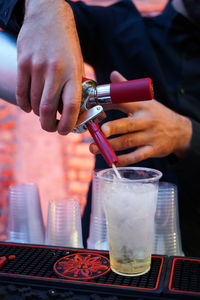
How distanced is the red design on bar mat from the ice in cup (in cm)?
3

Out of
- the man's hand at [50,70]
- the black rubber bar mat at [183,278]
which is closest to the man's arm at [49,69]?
the man's hand at [50,70]

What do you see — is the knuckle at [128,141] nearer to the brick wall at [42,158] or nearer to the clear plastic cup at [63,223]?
the clear plastic cup at [63,223]

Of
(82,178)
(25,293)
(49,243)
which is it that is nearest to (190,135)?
(49,243)

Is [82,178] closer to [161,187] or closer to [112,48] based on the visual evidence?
[112,48]

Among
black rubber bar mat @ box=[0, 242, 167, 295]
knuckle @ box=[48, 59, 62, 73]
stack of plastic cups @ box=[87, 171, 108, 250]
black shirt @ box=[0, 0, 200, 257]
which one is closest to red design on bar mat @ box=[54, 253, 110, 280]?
black rubber bar mat @ box=[0, 242, 167, 295]

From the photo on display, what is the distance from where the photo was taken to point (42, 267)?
0.64 metres

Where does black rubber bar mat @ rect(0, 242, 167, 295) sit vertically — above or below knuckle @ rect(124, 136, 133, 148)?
below

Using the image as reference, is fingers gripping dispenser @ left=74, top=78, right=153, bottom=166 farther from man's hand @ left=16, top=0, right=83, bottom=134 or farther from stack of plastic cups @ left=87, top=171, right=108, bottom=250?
stack of plastic cups @ left=87, top=171, right=108, bottom=250

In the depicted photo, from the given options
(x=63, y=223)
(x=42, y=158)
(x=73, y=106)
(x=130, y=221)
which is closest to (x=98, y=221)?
(x=63, y=223)

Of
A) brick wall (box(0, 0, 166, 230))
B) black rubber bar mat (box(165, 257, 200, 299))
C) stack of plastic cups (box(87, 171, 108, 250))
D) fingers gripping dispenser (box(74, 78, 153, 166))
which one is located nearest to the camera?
black rubber bar mat (box(165, 257, 200, 299))

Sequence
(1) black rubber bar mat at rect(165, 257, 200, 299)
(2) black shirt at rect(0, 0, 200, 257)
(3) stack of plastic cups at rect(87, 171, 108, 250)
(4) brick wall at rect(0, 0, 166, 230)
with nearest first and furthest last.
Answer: (1) black rubber bar mat at rect(165, 257, 200, 299)
(3) stack of plastic cups at rect(87, 171, 108, 250)
(2) black shirt at rect(0, 0, 200, 257)
(4) brick wall at rect(0, 0, 166, 230)

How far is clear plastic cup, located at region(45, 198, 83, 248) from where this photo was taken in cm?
79

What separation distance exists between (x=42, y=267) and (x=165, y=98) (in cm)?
82

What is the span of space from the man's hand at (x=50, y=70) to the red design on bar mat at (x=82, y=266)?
26 centimetres
